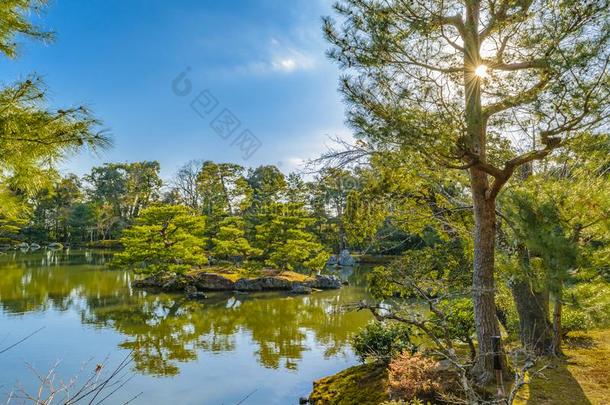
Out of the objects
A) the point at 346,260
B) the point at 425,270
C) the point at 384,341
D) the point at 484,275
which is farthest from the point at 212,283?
Answer: the point at 484,275

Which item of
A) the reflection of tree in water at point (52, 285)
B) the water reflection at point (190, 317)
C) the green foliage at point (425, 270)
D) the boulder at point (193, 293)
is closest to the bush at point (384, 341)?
the green foliage at point (425, 270)

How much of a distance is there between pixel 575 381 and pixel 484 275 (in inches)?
57.0

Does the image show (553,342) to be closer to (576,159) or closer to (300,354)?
(576,159)

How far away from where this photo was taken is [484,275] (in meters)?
3.62

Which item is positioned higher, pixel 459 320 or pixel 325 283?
pixel 459 320

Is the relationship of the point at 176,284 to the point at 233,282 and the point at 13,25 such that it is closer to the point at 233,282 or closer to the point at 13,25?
the point at 233,282

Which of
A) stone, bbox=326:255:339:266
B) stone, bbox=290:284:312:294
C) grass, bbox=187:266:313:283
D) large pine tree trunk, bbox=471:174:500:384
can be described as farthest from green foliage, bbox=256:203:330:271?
large pine tree trunk, bbox=471:174:500:384

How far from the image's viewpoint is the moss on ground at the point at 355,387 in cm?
389

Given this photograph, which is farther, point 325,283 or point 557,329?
point 325,283

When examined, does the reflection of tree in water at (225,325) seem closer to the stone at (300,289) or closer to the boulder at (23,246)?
the stone at (300,289)

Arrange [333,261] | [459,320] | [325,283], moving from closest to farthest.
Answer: [459,320], [325,283], [333,261]

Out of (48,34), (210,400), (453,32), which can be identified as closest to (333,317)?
(210,400)

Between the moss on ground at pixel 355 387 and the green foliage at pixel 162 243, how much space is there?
8.60m

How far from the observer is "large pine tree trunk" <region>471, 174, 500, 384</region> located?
11.8 ft
